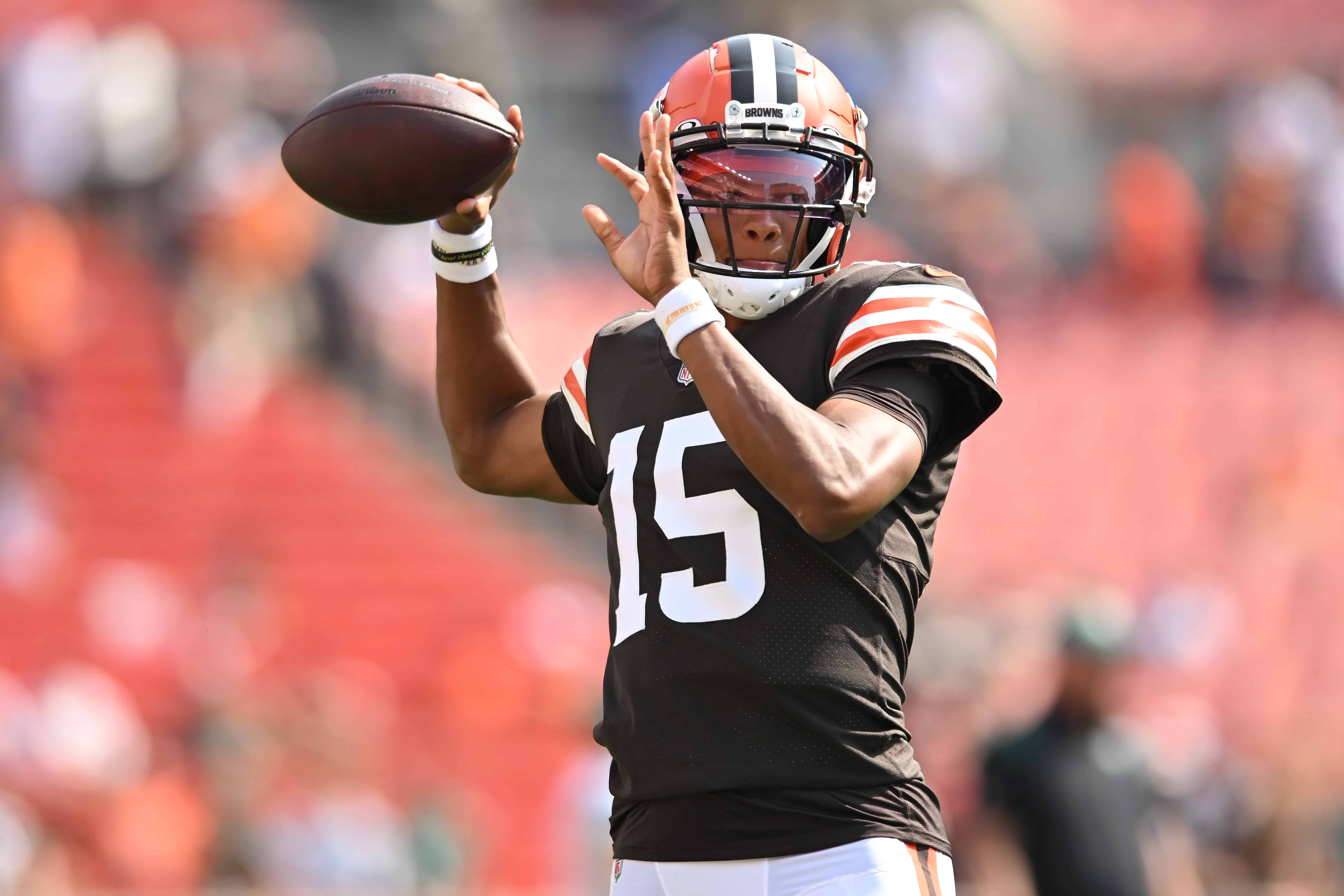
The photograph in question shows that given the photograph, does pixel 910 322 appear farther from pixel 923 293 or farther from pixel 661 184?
pixel 661 184

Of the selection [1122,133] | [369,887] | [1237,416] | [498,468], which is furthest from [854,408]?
[1122,133]

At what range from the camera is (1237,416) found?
10.6 m

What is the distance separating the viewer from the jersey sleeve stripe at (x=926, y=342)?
91.5 inches

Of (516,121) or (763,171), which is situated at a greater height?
(516,121)

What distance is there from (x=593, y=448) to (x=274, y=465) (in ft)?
23.0

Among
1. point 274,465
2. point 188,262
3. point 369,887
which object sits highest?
point 188,262

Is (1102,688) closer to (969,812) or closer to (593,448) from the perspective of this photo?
(969,812)

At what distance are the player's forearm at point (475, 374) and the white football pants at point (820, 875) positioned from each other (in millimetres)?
922

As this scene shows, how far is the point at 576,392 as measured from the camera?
270cm

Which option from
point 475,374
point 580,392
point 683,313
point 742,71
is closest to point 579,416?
point 580,392

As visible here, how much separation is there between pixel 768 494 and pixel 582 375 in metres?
0.52

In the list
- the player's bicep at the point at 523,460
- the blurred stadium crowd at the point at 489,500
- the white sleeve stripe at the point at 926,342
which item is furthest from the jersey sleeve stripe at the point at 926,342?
the blurred stadium crowd at the point at 489,500

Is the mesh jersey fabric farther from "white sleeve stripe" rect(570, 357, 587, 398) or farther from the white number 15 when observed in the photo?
"white sleeve stripe" rect(570, 357, 587, 398)

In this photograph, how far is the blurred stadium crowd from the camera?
752 centimetres
